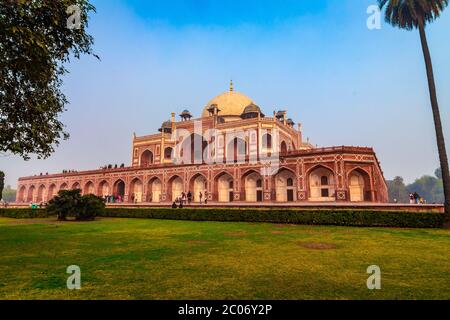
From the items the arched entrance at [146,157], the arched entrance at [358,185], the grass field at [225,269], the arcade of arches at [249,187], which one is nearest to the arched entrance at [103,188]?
the arcade of arches at [249,187]

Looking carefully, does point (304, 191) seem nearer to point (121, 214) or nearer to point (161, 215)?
point (161, 215)

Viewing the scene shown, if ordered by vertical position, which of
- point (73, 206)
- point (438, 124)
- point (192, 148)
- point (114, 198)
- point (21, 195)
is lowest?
point (73, 206)

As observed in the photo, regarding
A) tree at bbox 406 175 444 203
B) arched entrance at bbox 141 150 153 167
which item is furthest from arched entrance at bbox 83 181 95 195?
tree at bbox 406 175 444 203

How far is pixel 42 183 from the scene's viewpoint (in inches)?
2288

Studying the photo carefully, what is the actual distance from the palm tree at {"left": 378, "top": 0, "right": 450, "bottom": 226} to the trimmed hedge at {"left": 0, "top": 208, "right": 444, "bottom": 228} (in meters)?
1.58

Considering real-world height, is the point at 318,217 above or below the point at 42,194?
below

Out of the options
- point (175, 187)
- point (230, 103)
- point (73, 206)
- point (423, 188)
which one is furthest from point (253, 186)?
point (423, 188)

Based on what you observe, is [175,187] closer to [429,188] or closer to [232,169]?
[232,169]

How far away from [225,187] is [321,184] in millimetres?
12777

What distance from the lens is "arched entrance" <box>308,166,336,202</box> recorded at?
1288 inches

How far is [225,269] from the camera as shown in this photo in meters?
6.47

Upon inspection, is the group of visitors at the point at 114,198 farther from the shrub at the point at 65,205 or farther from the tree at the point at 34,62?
the tree at the point at 34,62
